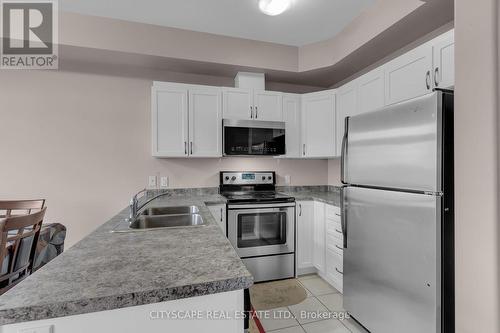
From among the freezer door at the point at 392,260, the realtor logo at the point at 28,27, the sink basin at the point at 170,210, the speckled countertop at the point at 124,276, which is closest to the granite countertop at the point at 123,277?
the speckled countertop at the point at 124,276

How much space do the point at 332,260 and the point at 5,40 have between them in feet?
13.0

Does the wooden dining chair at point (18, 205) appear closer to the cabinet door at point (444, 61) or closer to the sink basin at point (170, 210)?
the sink basin at point (170, 210)

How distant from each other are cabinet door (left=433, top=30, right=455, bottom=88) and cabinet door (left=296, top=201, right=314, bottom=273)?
1676 mm

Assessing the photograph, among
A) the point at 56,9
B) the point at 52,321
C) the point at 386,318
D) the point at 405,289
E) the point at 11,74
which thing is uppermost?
the point at 56,9

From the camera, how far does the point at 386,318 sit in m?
1.67

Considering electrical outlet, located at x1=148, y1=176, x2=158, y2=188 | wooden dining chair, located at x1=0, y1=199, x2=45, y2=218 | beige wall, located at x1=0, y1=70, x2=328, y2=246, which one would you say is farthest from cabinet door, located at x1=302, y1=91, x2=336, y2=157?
wooden dining chair, located at x1=0, y1=199, x2=45, y2=218

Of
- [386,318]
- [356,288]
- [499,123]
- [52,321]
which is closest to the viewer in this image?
[52,321]

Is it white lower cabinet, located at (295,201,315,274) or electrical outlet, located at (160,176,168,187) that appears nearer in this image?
white lower cabinet, located at (295,201,315,274)

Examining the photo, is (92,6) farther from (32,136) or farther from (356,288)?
(356,288)

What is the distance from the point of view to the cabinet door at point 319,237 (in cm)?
272

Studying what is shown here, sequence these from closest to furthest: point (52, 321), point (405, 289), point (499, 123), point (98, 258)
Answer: point (52, 321)
point (98, 258)
point (499, 123)
point (405, 289)

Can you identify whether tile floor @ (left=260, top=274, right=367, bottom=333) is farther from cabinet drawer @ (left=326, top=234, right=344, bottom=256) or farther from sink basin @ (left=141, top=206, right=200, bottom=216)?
sink basin @ (left=141, top=206, right=200, bottom=216)

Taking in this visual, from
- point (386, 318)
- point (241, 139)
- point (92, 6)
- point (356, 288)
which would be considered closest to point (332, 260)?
point (356, 288)

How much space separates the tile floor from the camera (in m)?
1.95
